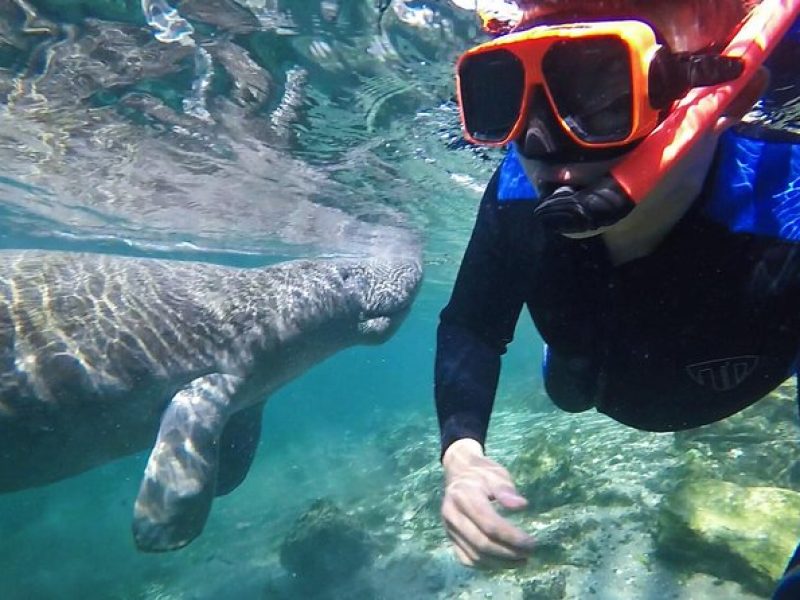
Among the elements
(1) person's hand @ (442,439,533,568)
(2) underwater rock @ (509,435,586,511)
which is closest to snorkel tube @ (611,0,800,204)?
(1) person's hand @ (442,439,533,568)

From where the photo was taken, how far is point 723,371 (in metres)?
2.45

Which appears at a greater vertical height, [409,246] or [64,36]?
[64,36]

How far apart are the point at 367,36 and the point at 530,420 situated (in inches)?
499

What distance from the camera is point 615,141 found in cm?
190

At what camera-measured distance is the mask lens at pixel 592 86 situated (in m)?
1.91

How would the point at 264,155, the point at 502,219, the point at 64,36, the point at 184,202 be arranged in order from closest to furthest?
the point at 502,219, the point at 64,36, the point at 264,155, the point at 184,202

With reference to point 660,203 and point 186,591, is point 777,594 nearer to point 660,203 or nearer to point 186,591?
point 660,203

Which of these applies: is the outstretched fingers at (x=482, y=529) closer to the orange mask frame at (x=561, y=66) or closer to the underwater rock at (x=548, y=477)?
the orange mask frame at (x=561, y=66)

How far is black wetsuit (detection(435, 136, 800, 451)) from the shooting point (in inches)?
88.3

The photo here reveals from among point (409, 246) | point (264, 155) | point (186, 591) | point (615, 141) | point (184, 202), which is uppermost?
point (615, 141)

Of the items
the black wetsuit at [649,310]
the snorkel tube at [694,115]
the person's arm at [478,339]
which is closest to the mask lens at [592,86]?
the snorkel tube at [694,115]

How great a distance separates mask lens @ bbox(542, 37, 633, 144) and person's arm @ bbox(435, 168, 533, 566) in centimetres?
101

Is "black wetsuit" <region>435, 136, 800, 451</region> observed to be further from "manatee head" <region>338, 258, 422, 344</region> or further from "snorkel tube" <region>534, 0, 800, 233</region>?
"manatee head" <region>338, 258, 422, 344</region>

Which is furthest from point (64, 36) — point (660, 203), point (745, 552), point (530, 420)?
point (530, 420)
